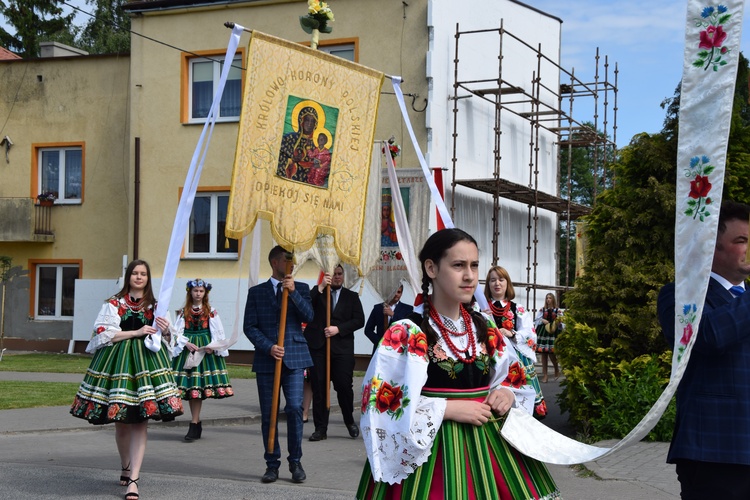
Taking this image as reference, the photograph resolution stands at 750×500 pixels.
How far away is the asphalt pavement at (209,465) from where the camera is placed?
8273 millimetres

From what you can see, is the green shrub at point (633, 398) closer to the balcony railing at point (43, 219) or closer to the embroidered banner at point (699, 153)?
the embroidered banner at point (699, 153)

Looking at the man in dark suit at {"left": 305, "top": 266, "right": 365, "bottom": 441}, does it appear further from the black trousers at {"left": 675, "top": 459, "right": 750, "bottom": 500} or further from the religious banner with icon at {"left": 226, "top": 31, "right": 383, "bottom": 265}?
the black trousers at {"left": 675, "top": 459, "right": 750, "bottom": 500}

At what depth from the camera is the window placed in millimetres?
23766

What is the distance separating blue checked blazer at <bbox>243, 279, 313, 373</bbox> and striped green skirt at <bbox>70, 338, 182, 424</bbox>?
935 millimetres

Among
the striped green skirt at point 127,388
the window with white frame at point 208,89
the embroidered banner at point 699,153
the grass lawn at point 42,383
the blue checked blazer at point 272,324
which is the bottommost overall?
the grass lawn at point 42,383

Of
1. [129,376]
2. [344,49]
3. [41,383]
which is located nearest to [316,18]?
[129,376]

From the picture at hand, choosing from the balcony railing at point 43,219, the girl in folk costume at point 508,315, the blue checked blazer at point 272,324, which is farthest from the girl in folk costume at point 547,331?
the balcony railing at point 43,219

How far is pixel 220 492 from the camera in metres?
8.27

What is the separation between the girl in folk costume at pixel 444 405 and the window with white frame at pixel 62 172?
23.1 m

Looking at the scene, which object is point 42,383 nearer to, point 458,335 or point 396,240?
point 396,240

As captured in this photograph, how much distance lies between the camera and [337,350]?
12422mm

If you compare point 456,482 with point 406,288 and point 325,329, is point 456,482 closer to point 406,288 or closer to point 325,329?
point 325,329

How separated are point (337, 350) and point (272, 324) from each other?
333 centimetres

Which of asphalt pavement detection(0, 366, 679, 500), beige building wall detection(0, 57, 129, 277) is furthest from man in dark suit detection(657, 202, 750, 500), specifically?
beige building wall detection(0, 57, 129, 277)
